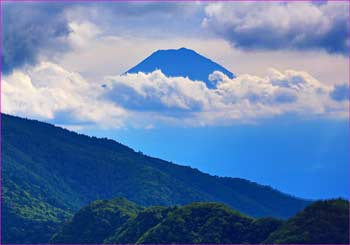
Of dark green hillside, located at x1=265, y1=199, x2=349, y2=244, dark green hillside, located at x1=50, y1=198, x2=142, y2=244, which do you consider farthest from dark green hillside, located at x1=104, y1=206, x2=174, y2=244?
dark green hillside, located at x1=265, y1=199, x2=349, y2=244

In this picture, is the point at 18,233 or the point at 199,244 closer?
the point at 199,244

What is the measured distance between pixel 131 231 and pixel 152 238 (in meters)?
13.1

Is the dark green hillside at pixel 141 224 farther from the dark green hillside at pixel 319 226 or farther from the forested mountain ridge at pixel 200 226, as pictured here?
the dark green hillside at pixel 319 226

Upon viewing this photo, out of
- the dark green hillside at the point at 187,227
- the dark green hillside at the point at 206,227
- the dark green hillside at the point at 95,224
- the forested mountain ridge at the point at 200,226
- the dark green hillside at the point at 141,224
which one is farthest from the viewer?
the dark green hillside at the point at 95,224

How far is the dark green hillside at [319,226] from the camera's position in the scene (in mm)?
105062

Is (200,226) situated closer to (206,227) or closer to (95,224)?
(206,227)

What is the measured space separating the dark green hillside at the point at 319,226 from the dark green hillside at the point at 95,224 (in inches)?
1904

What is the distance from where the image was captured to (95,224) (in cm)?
15262

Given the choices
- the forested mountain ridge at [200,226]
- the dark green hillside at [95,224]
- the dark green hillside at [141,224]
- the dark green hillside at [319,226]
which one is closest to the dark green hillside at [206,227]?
the forested mountain ridge at [200,226]

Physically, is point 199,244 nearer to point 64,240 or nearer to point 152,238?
point 152,238

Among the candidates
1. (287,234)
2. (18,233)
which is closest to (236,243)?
(287,234)

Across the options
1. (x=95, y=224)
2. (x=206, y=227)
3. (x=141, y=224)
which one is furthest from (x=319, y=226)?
(x=95, y=224)

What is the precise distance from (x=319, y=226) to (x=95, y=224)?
5887 centimetres

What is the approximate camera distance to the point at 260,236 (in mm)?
117125
